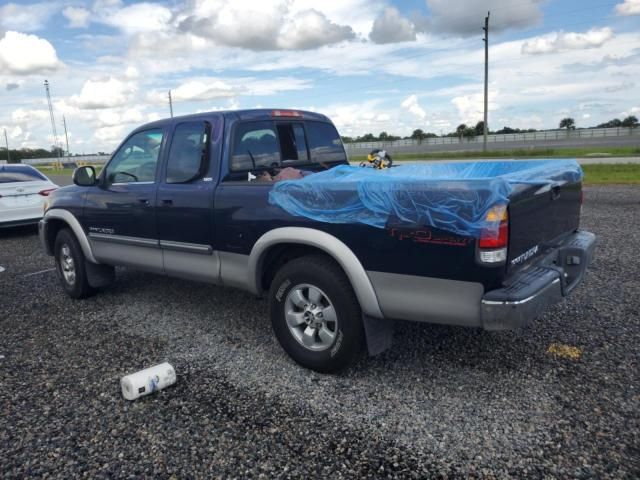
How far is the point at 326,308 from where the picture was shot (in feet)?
11.7

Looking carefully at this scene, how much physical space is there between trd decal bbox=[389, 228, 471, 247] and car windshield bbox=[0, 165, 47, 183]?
9.52 metres

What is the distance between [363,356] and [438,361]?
56cm

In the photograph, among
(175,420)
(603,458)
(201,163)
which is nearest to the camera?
(603,458)

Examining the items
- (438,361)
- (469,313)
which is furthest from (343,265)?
(438,361)

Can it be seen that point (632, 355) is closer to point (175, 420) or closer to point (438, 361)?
point (438, 361)

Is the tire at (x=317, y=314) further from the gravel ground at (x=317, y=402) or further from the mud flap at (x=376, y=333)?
the gravel ground at (x=317, y=402)

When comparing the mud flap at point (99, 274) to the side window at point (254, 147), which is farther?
the mud flap at point (99, 274)

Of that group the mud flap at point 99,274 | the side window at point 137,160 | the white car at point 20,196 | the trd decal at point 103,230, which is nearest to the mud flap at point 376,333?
the side window at point 137,160

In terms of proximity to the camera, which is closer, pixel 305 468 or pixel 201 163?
pixel 305 468

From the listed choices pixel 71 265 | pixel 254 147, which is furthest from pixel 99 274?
pixel 254 147

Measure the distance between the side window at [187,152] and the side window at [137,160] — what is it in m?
0.25

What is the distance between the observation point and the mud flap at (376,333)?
11.3ft

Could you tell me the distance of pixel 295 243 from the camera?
12.1 feet

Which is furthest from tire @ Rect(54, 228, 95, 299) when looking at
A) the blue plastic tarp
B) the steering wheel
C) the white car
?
the white car
